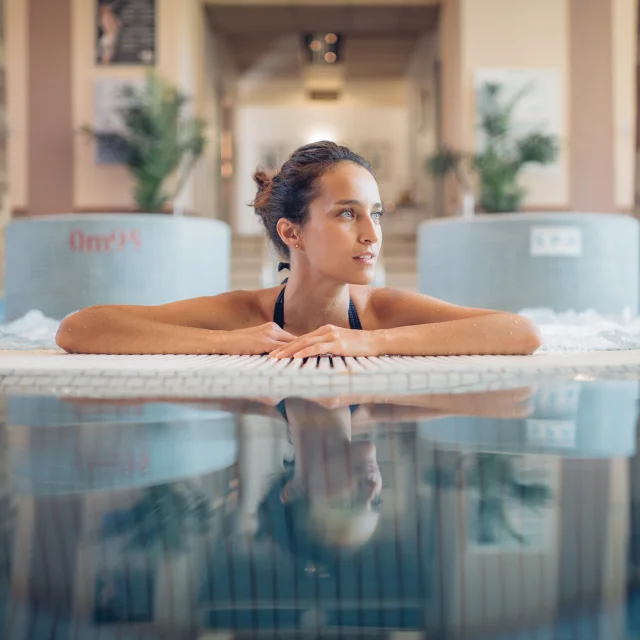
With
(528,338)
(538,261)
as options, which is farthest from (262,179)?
(538,261)

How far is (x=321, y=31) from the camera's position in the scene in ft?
38.4

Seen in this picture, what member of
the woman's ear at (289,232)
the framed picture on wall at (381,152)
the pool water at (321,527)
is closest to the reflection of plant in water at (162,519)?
the pool water at (321,527)

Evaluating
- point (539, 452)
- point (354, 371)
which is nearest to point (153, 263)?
point (354, 371)

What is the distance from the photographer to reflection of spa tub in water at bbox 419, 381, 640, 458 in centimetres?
109

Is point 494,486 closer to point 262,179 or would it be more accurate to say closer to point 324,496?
point 324,496

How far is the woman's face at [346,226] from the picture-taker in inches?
82.4

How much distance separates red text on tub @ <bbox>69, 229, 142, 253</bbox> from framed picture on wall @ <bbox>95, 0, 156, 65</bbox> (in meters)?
6.29

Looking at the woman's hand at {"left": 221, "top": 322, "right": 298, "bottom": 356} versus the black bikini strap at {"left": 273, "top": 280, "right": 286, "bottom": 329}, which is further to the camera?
the black bikini strap at {"left": 273, "top": 280, "right": 286, "bottom": 329}

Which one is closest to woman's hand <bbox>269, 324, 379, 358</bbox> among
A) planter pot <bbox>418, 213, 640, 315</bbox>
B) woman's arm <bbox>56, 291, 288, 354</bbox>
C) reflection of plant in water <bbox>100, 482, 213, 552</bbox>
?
woman's arm <bbox>56, 291, 288, 354</bbox>

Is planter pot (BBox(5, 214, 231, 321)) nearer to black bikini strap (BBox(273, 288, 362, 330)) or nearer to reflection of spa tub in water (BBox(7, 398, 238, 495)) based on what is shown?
black bikini strap (BBox(273, 288, 362, 330))

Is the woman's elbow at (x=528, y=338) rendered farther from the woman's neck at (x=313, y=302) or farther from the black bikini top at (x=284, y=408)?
the black bikini top at (x=284, y=408)

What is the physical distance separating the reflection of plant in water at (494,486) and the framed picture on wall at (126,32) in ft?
33.3

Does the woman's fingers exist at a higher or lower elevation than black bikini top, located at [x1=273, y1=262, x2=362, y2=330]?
lower

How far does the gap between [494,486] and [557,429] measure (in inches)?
13.1
